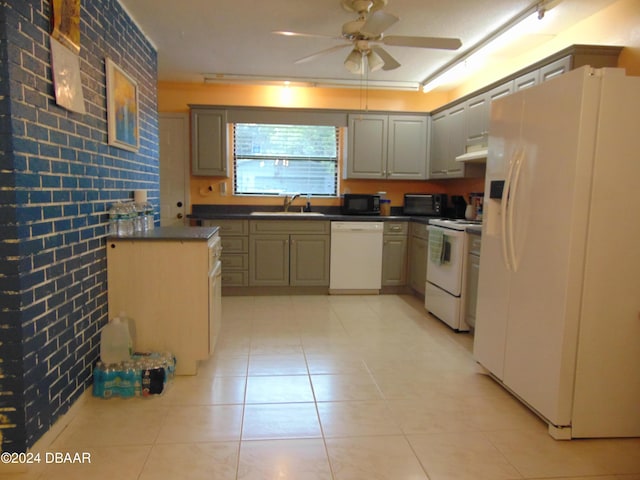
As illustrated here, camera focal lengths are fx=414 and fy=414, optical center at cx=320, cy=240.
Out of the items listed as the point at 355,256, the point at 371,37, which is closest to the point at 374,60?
the point at 371,37

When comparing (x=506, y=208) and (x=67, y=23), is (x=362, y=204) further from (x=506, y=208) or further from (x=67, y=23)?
(x=67, y=23)

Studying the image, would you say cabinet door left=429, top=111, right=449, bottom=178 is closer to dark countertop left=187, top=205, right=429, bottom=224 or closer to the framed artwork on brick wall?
dark countertop left=187, top=205, right=429, bottom=224

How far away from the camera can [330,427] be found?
2.08m

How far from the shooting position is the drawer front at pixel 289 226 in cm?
467

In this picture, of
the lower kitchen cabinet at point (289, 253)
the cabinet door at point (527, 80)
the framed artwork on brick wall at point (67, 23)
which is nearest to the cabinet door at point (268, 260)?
the lower kitchen cabinet at point (289, 253)

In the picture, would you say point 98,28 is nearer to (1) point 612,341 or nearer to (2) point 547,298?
(2) point 547,298

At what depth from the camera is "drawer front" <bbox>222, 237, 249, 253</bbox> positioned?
4656mm

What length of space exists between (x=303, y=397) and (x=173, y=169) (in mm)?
3641

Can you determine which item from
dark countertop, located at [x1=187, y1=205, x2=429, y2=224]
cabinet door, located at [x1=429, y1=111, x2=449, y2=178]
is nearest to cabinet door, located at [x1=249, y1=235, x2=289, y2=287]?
dark countertop, located at [x1=187, y1=205, x2=429, y2=224]

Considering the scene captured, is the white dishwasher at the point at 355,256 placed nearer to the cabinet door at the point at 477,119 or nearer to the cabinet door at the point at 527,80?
the cabinet door at the point at 477,119

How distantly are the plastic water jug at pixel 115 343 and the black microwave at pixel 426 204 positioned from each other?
377cm

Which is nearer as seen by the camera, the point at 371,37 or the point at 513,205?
the point at 513,205

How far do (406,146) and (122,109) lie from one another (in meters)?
3.36

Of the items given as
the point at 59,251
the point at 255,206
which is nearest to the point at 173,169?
the point at 255,206
